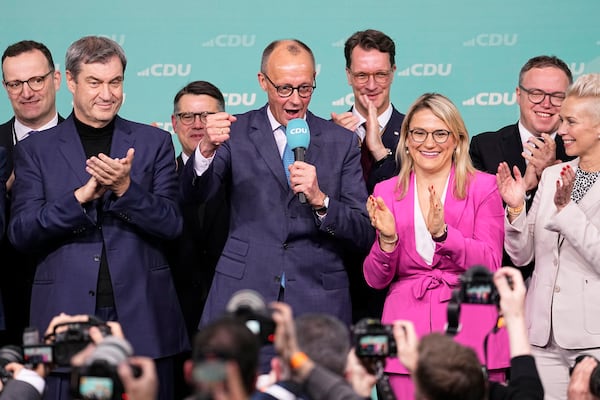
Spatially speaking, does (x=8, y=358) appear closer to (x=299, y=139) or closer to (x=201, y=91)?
(x=299, y=139)

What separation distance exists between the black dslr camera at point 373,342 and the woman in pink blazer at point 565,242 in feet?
4.56

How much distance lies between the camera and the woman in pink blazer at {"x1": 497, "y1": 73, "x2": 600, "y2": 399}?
4.80 metres

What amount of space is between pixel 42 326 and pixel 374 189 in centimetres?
158

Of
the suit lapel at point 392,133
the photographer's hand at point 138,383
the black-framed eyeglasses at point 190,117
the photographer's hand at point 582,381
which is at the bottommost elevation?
the photographer's hand at point 582,381

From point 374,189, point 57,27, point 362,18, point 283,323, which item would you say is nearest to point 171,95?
point 57,27

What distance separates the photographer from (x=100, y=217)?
491cm

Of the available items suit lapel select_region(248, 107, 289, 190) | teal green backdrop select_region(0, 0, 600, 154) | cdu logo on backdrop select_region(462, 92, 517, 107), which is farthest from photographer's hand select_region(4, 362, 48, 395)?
cdu logo on backdrop select_region(462, 92, 517, 107)

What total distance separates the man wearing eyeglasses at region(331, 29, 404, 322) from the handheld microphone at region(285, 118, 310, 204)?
31.4 inches

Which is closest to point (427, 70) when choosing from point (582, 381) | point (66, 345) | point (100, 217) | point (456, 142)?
point (456, 142)

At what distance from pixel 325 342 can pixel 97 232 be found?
1.79 metres

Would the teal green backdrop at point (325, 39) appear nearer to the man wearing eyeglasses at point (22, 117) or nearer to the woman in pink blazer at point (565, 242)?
the man wearing eyeglasses at point (22, 117)

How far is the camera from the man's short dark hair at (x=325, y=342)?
3.38 metres

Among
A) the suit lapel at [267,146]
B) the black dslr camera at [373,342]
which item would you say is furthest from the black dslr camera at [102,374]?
the suit lapel at [267,146]

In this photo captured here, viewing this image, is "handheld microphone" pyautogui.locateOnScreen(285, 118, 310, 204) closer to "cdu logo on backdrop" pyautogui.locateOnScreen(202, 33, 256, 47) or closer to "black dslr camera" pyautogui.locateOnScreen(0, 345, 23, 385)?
"black dslr camera" pyautogui.locateOnScreen(0, 345, 23, 385)
